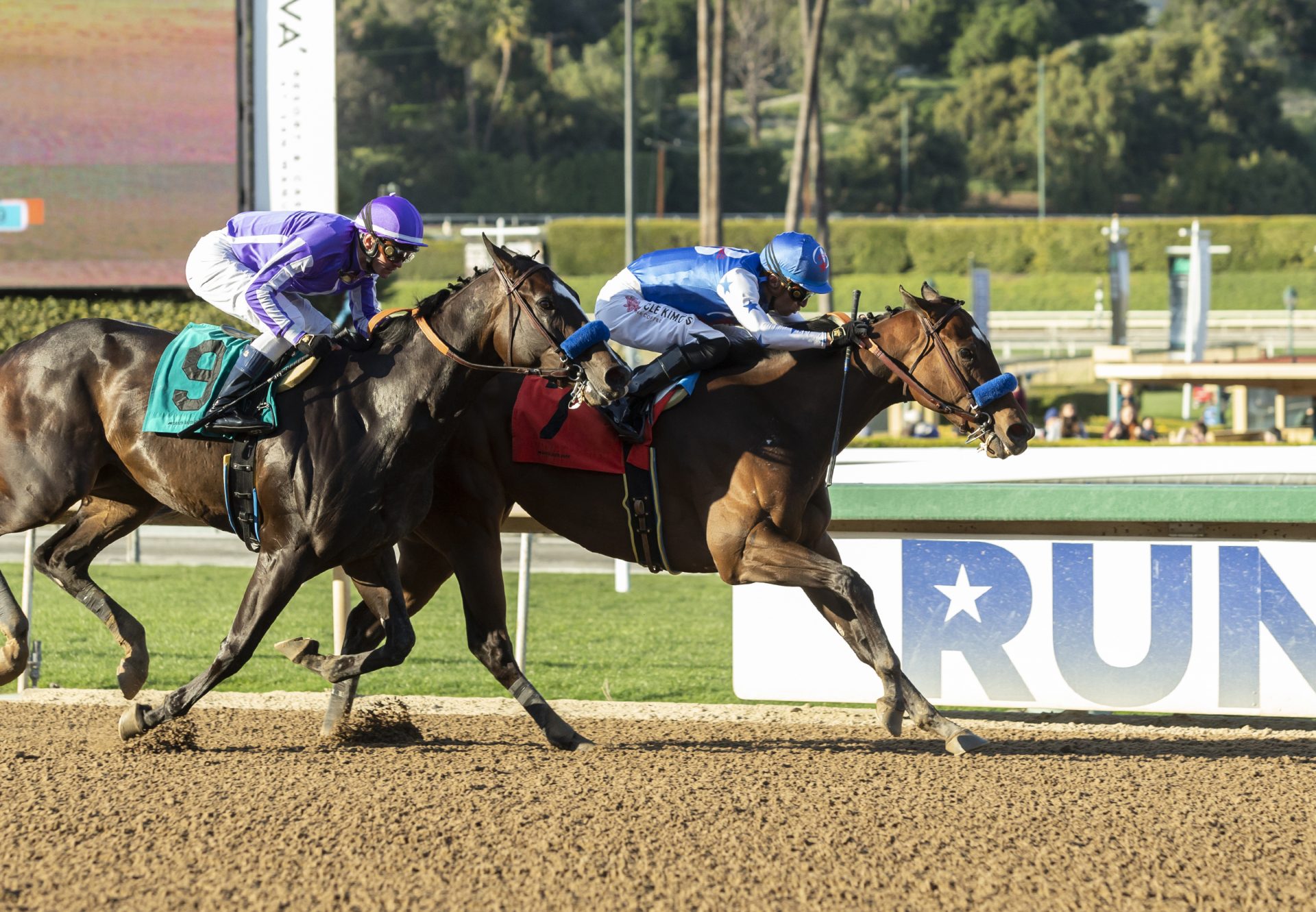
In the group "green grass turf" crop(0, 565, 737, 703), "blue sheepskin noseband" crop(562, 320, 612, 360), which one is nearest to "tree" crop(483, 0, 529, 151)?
"green grass turf" crop(0, 565, 737, 703)

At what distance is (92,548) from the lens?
5.80m

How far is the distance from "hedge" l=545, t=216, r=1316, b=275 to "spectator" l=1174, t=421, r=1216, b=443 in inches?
1165

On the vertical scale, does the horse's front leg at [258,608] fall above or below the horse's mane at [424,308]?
below

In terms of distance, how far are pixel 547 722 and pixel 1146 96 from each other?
203ft

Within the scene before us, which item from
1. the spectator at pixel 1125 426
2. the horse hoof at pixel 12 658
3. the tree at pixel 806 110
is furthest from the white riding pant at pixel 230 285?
the tree at pixel 806 110

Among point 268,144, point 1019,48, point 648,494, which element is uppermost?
point 1019,48

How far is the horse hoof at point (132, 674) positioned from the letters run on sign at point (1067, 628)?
2.38 m

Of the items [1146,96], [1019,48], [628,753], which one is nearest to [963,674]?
[628,753]

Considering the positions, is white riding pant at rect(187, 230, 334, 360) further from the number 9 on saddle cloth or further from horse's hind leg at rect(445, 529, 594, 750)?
horse's hind leg at rect(445, 529, 594, 750)

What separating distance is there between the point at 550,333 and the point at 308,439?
2.84 ft

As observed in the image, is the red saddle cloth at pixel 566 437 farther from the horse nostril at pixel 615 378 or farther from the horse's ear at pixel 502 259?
the horse nostril at pixel 615 378

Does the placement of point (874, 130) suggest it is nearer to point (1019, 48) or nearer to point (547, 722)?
point (1019, 48)

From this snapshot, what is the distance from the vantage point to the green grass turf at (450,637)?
24.7 feet

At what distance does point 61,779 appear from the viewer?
189 inches
